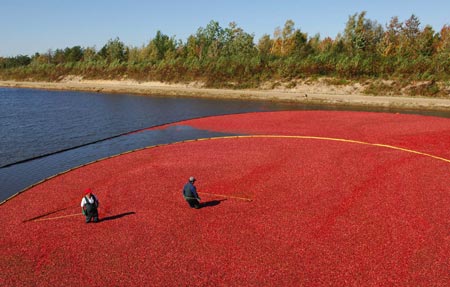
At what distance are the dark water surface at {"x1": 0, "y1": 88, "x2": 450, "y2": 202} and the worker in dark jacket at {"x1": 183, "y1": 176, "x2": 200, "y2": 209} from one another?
39.6 ft

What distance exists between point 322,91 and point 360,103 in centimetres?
1245

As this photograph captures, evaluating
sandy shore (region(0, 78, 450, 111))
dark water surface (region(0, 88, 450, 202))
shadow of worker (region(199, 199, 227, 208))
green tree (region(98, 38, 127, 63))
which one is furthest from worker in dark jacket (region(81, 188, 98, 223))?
green tree (region(98, 38, 127, 63))

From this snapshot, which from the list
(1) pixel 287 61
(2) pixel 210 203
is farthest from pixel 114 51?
(2) pixel 210 203

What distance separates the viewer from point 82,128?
39156 mm

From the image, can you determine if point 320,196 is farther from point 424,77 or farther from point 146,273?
point 424,77

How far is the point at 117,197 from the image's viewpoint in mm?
19172

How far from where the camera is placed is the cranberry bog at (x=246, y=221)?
40.7 feet

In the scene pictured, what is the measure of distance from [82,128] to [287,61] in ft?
156

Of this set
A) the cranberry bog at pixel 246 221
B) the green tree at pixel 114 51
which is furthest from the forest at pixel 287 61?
the cranberry bog at pixel 246 221

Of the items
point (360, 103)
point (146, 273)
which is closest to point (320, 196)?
point (146, 273)

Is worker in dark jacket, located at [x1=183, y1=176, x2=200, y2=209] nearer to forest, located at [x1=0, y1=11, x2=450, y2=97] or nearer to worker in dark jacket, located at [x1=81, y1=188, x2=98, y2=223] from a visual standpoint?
worker in dark jacket, located at [x1=81, y1=188, x2=98, y2=223]

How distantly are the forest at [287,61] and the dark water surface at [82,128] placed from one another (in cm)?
1539

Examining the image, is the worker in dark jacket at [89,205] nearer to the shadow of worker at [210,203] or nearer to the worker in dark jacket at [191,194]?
the worker in dark jacket at [191,194]

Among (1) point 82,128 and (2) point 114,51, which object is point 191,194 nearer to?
(1) point 82,128
